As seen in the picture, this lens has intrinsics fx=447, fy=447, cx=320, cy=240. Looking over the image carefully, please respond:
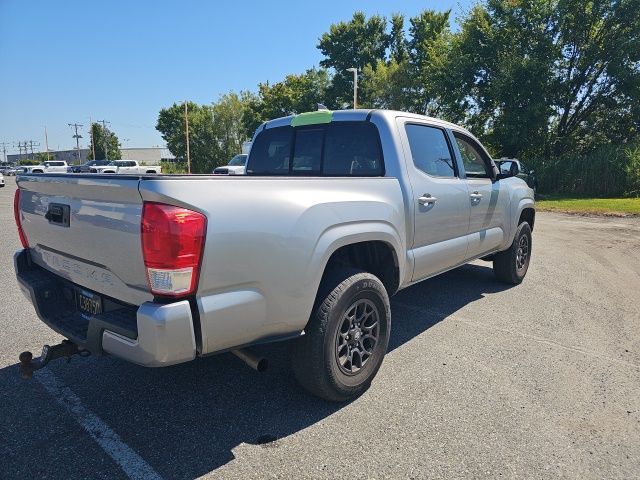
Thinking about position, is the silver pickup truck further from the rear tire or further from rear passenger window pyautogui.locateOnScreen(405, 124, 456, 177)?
the rear tire

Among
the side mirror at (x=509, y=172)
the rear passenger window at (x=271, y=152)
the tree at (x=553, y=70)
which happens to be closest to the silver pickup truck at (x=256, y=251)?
the rear passenger window at (x=271, y=152)

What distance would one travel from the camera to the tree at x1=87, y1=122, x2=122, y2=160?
248ft

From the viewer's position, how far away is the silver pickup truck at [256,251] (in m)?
2.16

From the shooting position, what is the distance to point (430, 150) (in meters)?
4.14

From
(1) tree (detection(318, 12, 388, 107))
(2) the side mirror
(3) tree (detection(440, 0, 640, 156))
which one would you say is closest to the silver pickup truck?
(2) the side mirror

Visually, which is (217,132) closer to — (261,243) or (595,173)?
(595,173)

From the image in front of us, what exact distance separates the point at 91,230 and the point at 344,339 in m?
1.68

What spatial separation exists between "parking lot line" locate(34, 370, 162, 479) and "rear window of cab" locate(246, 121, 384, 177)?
254 cm

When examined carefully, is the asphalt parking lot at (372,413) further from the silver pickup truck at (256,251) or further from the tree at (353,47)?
the tree at (353,47)

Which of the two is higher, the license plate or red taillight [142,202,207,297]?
red taillight [142,202,207,297]

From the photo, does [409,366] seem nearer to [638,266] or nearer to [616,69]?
[638,266]

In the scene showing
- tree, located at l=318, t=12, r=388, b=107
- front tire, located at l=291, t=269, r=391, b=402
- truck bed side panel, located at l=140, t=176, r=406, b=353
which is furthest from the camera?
tree, located at l=318, t=12, r=388, b=107

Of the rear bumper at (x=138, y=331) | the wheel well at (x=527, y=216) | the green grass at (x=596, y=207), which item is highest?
the wheel well at (x=527, y=216)

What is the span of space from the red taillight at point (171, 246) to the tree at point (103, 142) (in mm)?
81707
